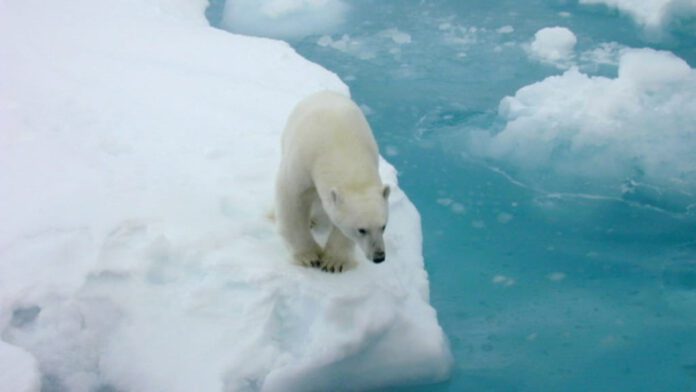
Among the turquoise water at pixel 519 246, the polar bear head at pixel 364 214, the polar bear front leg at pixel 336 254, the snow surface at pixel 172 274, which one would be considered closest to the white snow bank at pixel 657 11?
the turquoise water at pixel 519 246

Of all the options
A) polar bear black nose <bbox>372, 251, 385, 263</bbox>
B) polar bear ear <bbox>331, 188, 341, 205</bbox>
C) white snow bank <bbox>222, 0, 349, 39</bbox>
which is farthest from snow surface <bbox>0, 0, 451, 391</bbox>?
white snow bank <bbox>222, 0, 349, 39</bbox>

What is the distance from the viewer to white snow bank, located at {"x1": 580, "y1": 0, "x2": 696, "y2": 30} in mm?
7141

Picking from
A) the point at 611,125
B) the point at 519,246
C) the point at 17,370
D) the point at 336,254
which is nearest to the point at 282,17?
the point at 611,125

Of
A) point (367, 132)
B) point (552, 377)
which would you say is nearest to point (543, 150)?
point (552, 377)

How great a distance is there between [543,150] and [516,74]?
148cm

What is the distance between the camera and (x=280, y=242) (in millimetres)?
2898

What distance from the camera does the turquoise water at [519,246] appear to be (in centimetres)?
318

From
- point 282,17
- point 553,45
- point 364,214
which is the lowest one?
point 282,17

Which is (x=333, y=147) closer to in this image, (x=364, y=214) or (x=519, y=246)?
(x=364, y=214)

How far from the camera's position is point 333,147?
8.14 feet

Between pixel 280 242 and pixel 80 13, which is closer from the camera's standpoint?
A: pixel 280 242

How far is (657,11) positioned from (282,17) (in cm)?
395

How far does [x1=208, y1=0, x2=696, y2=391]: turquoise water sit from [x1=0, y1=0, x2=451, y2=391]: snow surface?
0.50 meters

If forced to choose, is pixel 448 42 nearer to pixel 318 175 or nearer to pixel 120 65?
pixel 120 65
